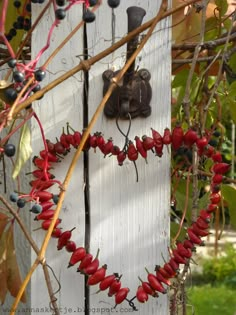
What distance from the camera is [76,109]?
42.6 inches

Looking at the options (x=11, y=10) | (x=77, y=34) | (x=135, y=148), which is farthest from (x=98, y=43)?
(x=11, y=10)

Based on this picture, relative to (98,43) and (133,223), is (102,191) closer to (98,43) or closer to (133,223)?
(133,223)

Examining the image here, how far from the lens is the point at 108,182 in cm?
108

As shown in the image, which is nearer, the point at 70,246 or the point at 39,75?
the point at 39,75

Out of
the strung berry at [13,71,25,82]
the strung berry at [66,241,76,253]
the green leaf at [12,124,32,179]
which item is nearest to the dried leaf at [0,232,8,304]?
the strung berry at [66,241,76,253]

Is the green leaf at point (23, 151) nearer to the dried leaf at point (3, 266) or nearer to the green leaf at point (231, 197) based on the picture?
the dried leaf at point (3, 266)

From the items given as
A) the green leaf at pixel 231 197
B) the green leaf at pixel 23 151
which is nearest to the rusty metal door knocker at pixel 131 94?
the green leaf at pixel 23 151

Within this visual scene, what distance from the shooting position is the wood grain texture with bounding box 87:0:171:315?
3.51ft

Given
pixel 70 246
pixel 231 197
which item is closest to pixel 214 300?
pixel 231 197

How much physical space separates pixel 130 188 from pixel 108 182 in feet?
0.11

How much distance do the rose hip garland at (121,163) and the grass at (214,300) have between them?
8.42 ft

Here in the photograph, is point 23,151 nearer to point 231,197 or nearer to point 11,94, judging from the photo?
point 11,94

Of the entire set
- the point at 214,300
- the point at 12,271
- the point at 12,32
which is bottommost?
the point at 214,300

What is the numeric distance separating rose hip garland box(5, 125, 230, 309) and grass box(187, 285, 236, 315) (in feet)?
8.42
